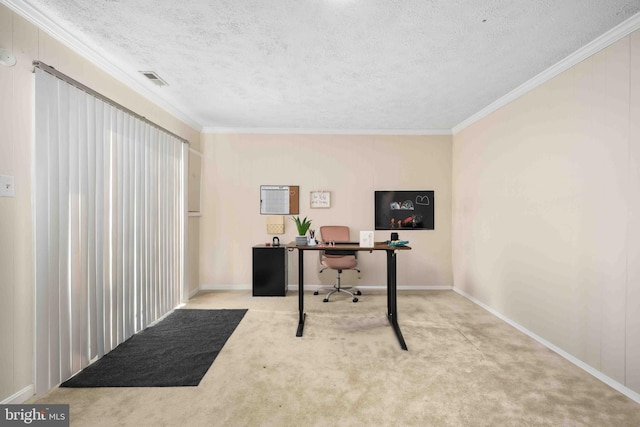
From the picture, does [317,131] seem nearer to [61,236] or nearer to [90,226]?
[90,226]

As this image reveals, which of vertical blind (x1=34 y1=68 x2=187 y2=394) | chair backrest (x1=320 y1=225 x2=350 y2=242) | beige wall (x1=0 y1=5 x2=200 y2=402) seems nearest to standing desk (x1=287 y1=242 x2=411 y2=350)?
chair backrest (x1=320 y1=225 x2=350 y2=242)

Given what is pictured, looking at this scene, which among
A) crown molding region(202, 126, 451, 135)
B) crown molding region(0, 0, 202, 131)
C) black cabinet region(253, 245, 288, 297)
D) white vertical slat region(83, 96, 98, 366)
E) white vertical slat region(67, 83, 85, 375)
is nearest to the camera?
crown molding region(0, 0, 202, 131)

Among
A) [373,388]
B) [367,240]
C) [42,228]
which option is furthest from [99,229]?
[373,388]

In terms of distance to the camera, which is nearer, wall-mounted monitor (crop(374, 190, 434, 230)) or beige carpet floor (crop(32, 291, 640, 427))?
beige carpet floor (crop(32, 291, 640, 427))

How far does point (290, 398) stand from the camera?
1943 millimetres

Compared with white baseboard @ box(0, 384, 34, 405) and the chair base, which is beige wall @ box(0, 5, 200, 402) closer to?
white baseboard @ box(0, 384, 34, 405)

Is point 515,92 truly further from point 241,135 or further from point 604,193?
point 241,135

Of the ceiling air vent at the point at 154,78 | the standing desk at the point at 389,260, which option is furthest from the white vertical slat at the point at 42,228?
the standing desk at the point at 389,260

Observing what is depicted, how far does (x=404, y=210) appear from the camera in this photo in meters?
4.65

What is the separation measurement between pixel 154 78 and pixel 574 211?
4.26 meters

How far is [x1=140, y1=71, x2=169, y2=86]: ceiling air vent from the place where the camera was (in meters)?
2.80

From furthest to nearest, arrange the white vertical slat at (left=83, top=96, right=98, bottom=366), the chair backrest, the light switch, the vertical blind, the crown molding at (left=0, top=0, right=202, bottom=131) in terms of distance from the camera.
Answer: the chair backrest, the white vertical slat at (left=83, top=96, right=98, bottom=366), the vertical blind, the crown molding at (left=0, top=0, right=202, bottom=131), the light switch

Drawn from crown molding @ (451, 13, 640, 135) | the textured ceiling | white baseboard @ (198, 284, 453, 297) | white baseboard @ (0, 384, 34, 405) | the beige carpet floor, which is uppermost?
the textured ceiling

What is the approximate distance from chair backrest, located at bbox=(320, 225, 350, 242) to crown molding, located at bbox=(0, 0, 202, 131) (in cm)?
276
